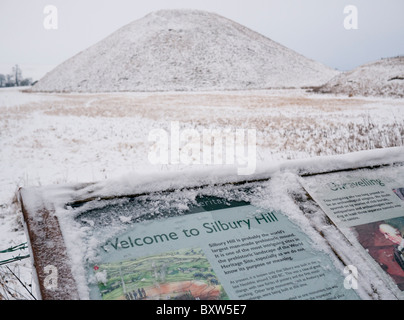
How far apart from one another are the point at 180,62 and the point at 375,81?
101ft

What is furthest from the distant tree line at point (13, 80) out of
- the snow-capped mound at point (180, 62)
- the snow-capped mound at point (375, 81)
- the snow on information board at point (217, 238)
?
the snow on information board at point (217, 238)

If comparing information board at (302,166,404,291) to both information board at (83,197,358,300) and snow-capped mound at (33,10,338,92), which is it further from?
snow-capped mound at (33,10,338,92)

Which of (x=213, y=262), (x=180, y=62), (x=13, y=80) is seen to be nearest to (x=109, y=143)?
(x=213, y=262)

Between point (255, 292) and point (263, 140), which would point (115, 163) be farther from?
point (255, 292)

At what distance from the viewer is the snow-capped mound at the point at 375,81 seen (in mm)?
26750

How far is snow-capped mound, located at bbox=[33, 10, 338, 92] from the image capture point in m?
48.4

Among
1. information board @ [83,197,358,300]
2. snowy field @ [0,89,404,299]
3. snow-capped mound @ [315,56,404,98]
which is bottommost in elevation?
snowy field @ [0,89,404,299]

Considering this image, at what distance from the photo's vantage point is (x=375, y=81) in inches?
1163

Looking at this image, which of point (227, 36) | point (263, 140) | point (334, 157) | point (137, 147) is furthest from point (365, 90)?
point (227, 36)

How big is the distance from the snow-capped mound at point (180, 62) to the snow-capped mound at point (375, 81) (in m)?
14.7

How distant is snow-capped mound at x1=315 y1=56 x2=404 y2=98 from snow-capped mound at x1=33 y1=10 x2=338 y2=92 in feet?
48.1

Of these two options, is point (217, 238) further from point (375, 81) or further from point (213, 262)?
point (375, 81)

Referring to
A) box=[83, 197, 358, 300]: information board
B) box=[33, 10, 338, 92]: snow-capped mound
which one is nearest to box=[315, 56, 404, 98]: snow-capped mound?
box=[33, 10, 338, 92]: snow-capped mound

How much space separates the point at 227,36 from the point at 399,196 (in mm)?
63408
